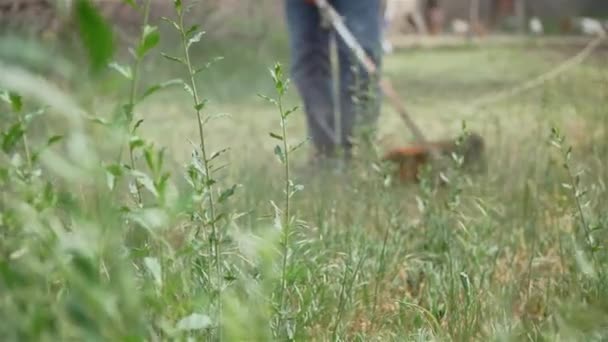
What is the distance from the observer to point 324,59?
3.89 m

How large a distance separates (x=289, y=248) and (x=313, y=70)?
8.93 feet

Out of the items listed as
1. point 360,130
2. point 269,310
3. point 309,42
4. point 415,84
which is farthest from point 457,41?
point 269,310

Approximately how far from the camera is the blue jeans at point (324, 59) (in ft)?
12.4

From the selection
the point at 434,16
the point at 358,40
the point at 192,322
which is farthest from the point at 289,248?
the point at 434,16

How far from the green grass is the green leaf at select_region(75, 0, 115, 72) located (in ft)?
0.11

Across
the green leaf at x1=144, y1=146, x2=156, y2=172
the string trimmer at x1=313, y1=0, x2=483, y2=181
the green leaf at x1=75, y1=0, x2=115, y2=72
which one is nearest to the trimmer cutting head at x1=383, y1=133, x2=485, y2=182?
the string trimmer at x1=313, y1=0, x2=483, y2=181

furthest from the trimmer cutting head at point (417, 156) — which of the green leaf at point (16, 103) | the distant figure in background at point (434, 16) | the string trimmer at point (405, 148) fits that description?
the distant figure in background at point (434, 16)

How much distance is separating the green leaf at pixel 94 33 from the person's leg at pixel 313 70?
10.4ft

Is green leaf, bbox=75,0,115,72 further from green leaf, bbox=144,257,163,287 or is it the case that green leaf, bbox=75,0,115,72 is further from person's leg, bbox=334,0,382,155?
person's leg, bbox=334,0,382,155

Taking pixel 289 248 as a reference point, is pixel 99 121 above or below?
above

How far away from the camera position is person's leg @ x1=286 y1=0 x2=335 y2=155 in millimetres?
3850

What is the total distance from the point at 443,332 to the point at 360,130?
1.32 metres

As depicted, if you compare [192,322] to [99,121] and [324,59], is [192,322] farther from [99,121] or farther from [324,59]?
[324,59]

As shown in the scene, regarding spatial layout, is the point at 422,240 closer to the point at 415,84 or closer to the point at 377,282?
the point at 377,282
